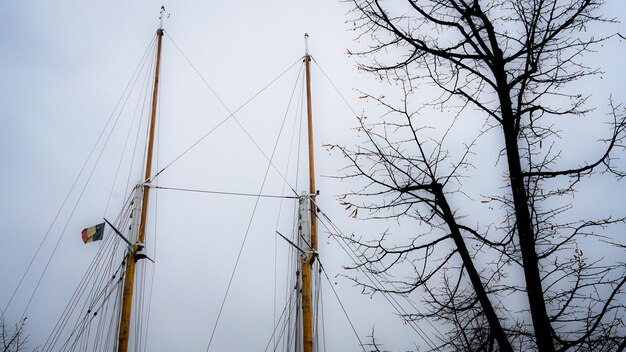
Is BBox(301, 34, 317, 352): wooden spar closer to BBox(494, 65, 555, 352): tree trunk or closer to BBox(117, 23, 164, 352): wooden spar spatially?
BBox(117, 23, 164, 352): wooden spar

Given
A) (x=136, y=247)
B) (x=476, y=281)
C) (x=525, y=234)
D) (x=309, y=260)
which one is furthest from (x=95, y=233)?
(x=525, y=234)

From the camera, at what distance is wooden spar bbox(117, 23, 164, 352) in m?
13.2

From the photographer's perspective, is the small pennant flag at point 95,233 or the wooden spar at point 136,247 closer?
the wooden spar at point 136,247

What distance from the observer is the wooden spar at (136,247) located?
13.2 meters

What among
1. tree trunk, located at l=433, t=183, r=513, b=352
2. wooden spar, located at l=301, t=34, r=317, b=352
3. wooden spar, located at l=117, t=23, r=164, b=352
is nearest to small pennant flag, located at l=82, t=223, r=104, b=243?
wooden spar, located at l=117, t=23, r=164, b=352

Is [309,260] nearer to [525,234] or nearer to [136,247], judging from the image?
[136,247]

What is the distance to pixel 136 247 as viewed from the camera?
14.8m

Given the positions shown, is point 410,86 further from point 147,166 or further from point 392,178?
point 147,166

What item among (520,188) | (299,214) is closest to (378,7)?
(520,188)

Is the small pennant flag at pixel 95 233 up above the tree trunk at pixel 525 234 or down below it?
above

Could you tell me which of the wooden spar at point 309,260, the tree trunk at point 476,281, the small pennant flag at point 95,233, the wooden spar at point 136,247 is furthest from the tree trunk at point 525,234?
the small pennant flag at point 95,233

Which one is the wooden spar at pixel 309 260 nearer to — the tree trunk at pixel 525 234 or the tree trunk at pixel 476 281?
the tree trunk at pixel 476 281

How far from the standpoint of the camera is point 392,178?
4.67m

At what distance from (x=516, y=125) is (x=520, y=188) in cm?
88
